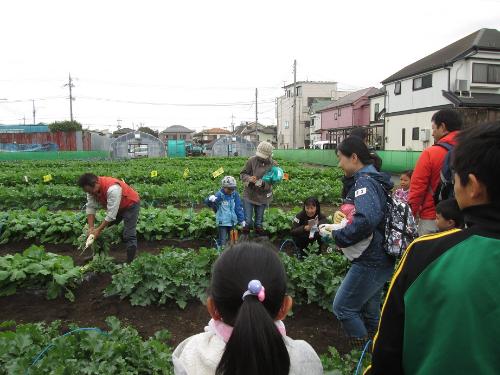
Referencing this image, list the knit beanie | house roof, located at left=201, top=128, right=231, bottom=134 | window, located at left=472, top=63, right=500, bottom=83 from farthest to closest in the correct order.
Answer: house roof, located at left=201, top=128, right=231, bottom=134 < window, located at left=472, top=63, right=500, bottom=83 < the knit beanie

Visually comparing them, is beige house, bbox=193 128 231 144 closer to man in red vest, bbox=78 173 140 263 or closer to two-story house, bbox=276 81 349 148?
two-story house, bbox=276 81 349 148

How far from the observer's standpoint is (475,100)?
82.9 feet

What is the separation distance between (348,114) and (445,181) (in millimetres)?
45059

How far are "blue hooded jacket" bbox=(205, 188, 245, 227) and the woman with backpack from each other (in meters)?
3.36

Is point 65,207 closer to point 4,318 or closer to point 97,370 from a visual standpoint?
point 4,318

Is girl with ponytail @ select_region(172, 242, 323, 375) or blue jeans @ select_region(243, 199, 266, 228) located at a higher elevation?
girl with ponytail @ select_region(172, 242, 323, 375)

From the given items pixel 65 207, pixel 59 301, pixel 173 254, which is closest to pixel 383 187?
pixel 173 254

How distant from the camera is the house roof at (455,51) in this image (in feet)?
87.0

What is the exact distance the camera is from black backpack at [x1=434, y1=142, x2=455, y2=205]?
3807 mm

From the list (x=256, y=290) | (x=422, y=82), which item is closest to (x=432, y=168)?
(x=256, y=290)

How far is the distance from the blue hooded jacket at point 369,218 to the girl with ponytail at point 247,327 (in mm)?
1441

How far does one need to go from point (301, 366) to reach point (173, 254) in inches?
159

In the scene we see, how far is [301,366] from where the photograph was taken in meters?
1.59

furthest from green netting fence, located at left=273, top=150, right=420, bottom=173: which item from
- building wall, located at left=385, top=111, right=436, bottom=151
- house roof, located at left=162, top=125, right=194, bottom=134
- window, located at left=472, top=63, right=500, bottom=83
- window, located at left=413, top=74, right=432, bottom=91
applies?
house roof, located at left=162, top=125, right=194, bottom=134
